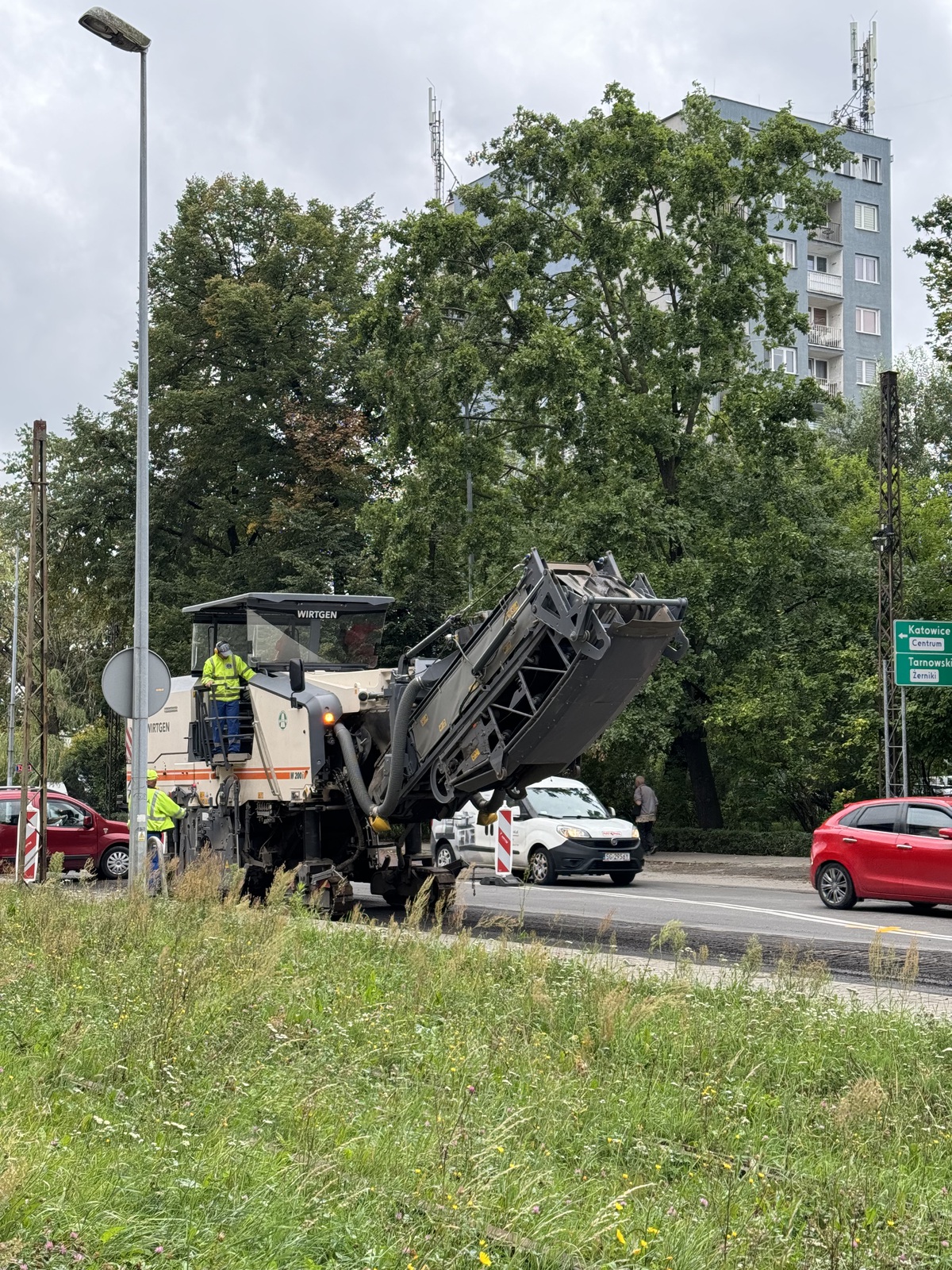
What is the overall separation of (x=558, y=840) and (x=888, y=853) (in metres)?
6.14

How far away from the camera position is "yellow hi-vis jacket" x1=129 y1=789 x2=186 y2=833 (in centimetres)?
1755

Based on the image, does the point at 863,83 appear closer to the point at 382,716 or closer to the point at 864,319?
the point at 864,319

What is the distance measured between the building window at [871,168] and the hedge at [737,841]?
4065 centimetres

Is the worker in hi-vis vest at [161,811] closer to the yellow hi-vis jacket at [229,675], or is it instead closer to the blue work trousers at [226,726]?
the blue work trousers at [226,726]

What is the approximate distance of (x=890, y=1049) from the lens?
773 cm

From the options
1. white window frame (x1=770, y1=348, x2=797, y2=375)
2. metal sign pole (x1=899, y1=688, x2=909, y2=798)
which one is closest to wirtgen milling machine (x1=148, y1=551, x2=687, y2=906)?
metal sign pole (x1=899, y1=688, x2=909, y2=798)

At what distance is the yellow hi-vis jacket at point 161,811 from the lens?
57.6ft

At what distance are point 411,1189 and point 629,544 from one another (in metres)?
25.7

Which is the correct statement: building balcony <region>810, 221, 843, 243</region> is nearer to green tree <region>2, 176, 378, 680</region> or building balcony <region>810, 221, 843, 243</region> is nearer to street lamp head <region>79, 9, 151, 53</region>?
green tree <region>2, 176, 378, 680</region>

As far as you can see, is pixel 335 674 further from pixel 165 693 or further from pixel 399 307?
pixel 399 307

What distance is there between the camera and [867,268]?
64.9 meters

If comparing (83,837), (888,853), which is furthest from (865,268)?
(888,853)

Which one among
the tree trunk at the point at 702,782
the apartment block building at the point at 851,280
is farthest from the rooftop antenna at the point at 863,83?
the tree trunk at the point at 702,782

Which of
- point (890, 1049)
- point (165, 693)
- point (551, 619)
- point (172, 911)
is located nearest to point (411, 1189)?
point (890, 1049)
